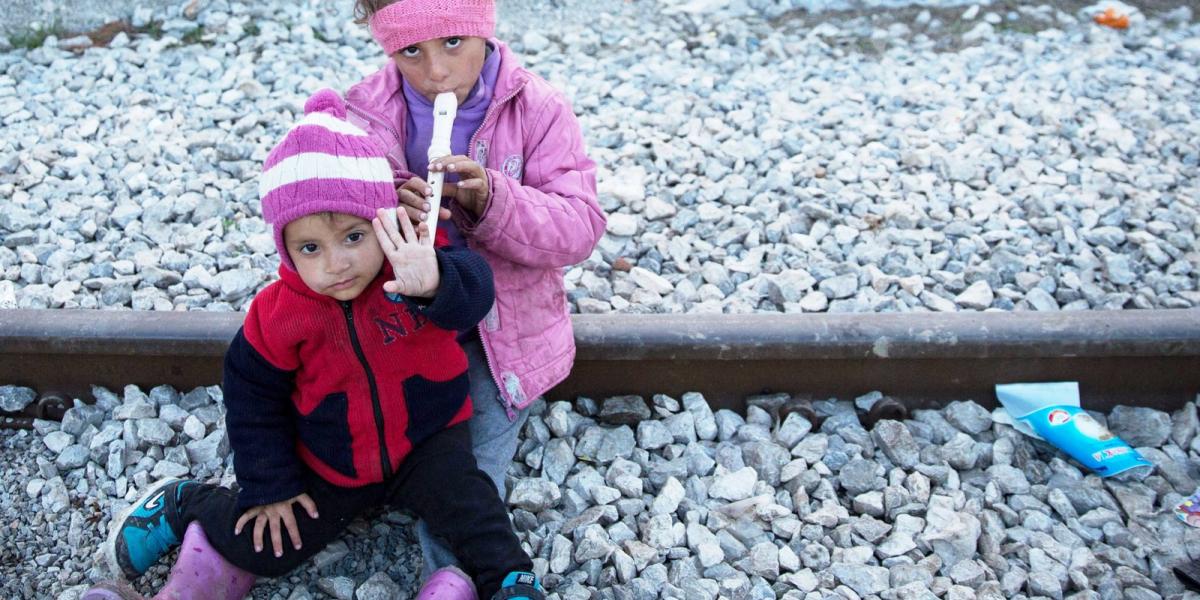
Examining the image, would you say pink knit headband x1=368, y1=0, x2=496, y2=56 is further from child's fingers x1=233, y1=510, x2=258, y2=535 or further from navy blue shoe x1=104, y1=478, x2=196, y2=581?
navy blue shoe x1=104, y1=478, x2=196, y2=581

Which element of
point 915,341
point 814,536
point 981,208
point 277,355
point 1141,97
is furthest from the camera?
point 1141,97

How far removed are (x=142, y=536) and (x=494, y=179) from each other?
3.77ft

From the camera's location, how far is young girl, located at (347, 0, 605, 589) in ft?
7.82

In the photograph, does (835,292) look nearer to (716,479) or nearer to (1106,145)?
(716,479)

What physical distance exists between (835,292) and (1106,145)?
1.64 m

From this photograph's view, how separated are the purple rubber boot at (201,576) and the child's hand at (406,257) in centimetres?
78

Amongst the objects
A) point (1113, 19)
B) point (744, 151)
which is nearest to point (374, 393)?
point (744, 151)

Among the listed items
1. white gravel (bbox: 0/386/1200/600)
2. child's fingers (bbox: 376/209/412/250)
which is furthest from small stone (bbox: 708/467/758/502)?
child's fingers (bbox: 376/209/412/250)

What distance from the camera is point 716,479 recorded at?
276 centimetres

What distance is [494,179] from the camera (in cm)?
238

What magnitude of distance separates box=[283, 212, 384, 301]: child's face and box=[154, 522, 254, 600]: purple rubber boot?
0.68 meters

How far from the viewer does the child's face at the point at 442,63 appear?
244cm

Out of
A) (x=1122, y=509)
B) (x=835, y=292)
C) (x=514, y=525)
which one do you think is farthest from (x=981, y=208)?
(x=514, y=525)

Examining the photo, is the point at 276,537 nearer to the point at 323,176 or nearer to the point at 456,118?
the point at 323,176
